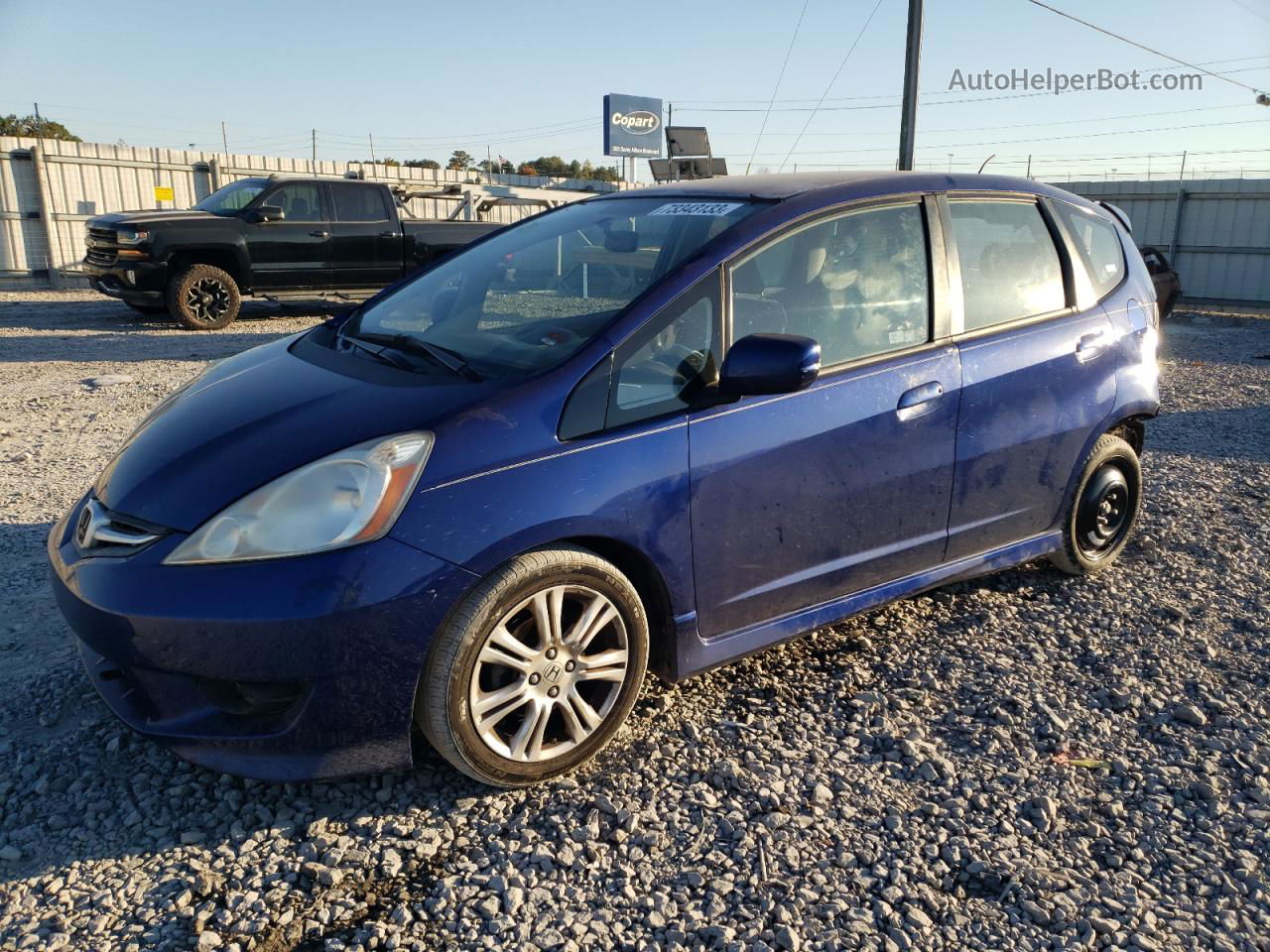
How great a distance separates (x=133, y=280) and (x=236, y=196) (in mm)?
1813

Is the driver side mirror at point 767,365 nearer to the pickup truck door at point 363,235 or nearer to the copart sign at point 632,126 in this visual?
the pickup truck door at point 363,235

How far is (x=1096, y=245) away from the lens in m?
4.39

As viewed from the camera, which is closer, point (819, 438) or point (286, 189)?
point (819, 438)

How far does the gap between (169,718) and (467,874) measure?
0.88 m

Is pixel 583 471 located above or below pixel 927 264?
below

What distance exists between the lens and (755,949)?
2.25 m

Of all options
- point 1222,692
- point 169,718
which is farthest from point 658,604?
point 1222,692

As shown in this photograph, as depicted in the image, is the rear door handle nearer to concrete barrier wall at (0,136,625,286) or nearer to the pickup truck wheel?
the pickup truck wheel

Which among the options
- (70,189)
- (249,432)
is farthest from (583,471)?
(70,189)

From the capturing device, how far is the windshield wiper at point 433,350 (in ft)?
9.83

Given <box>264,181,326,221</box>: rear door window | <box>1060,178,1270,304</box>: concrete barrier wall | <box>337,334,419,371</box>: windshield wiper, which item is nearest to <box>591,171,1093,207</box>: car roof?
<box>337,334,419,371</box>: windshield wiper

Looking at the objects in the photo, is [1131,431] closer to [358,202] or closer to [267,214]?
[267,214]

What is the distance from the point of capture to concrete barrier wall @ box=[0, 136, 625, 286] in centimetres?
1612

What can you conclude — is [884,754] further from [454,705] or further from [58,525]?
[58,525]
